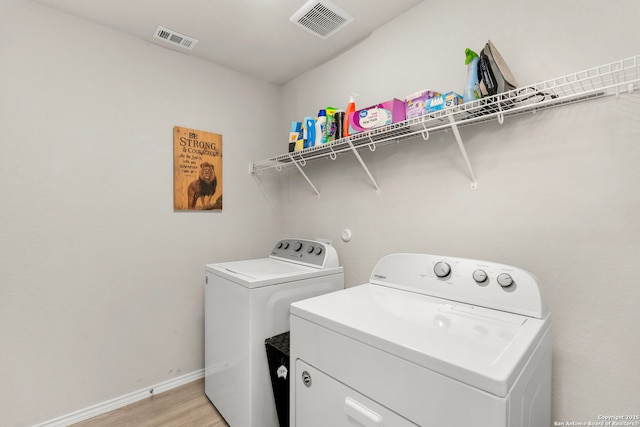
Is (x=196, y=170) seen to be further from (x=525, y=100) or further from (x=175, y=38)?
(x=525, y=100)

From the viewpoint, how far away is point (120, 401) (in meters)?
1.90

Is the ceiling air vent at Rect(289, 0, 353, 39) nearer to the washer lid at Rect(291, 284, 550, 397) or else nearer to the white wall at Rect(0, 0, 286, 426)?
the white wall at Rect(0, 0, 286, 426)

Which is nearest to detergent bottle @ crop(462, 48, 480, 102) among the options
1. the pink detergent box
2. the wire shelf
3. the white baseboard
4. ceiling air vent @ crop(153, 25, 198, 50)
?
the wire shelf

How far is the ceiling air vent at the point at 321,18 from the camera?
1689 mm

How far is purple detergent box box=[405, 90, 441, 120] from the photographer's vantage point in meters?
1.40

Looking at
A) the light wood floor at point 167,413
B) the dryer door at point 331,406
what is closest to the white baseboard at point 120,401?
the light wood floor at point 167,413

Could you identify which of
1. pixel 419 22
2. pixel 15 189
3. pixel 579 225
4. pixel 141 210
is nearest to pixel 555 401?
pixel 579 225

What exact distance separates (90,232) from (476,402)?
2.11 m

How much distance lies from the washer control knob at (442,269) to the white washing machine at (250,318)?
717 millimetres

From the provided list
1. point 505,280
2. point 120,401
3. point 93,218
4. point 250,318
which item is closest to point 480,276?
point 505,280

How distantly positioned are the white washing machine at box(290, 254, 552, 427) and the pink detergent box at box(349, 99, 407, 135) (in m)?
0.70

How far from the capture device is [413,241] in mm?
1689

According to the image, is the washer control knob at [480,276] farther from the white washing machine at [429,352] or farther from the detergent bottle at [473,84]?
the detergent bottle at [473,84]

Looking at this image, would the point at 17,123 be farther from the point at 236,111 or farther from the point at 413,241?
the point at 413,241
